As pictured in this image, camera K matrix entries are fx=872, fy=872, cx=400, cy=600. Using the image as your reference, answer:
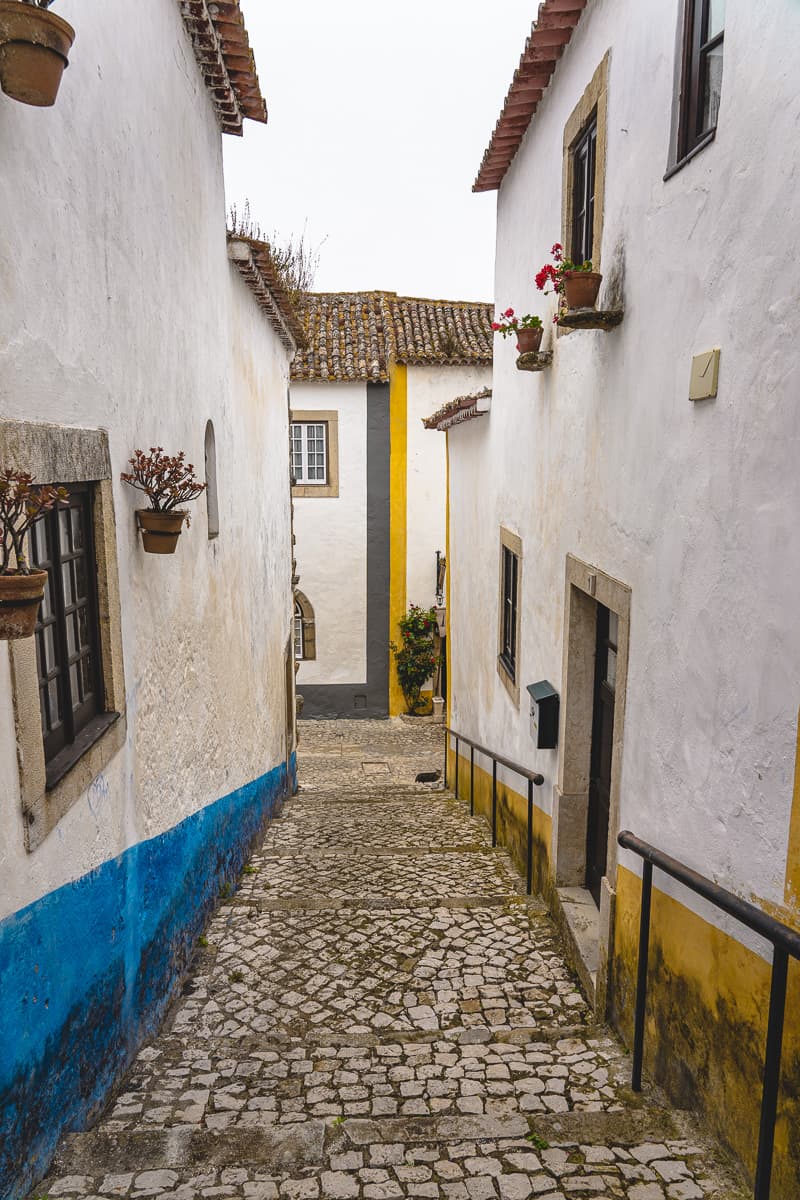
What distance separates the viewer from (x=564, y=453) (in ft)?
22.3

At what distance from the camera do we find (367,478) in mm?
20781

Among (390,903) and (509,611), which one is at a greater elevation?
(509,611)

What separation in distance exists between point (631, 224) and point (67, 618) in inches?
150

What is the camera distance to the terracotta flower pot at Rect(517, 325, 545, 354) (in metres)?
7.32

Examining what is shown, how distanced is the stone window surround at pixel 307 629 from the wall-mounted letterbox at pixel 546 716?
14.3 m

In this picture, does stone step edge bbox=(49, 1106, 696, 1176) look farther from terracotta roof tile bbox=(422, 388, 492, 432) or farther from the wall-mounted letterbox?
terracotta roof tile bbox=(422, 388, 492, 432)

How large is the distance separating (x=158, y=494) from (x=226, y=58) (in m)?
4.01

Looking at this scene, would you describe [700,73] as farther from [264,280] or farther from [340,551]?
[340,551]

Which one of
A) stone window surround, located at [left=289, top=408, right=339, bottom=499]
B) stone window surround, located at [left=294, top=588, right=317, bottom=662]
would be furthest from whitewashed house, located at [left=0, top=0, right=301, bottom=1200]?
stone window surround, located at [left=294, top=588, right=317, bottom=662]

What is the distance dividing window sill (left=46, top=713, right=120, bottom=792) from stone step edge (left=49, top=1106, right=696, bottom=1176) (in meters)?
1.48

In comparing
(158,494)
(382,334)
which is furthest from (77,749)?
(382,334)

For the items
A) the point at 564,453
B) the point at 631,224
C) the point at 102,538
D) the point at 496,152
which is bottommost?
the point at 102,538

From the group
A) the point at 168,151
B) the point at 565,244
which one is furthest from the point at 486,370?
the point at 168,151

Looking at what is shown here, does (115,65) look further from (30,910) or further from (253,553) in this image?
(253,553)
